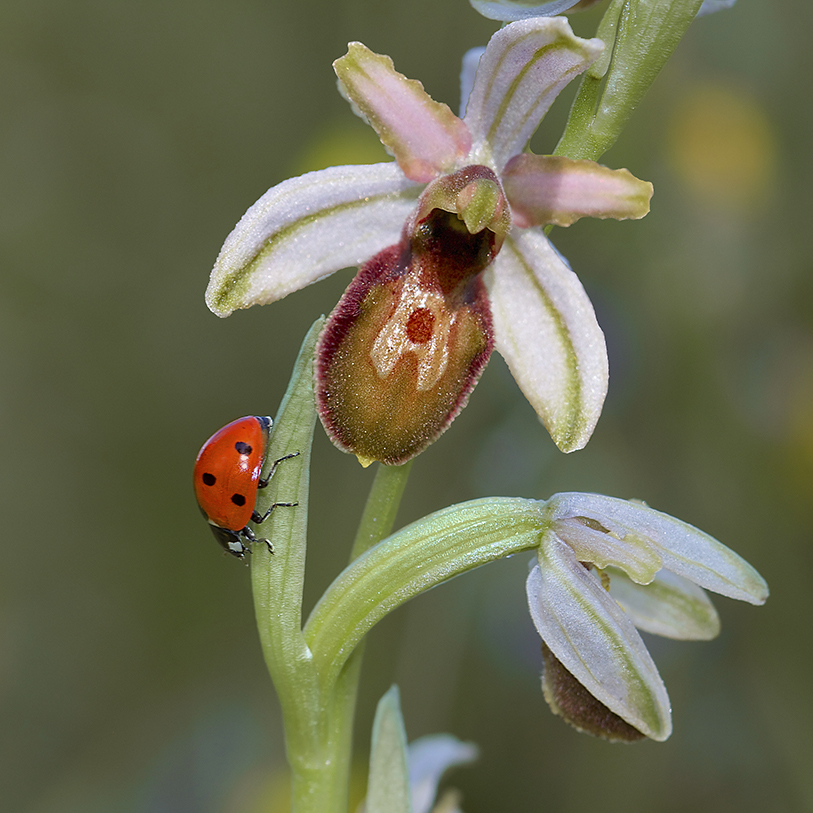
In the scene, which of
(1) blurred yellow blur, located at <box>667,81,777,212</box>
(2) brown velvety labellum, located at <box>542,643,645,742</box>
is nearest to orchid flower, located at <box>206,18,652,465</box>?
(2) brown velvety labellum, located at <box>542,643,645,742</box>

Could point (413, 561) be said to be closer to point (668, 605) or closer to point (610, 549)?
point (610, 549)

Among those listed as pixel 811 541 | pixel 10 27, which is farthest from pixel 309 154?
pixel 811 541

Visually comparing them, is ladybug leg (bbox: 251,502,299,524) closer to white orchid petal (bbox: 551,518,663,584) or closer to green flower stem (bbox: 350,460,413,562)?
green flower stem (bbox: 350,460,413,562)

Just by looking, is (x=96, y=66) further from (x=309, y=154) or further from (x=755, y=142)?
(x=755, y=142)

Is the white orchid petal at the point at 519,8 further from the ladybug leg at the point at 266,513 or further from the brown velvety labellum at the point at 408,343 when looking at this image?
the ladybug leg at the point at 266,513

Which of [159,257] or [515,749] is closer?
[515,749]

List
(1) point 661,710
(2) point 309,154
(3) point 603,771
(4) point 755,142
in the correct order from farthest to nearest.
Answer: (2) point 309,154
(4) point 755,142
(3) point 603,771
(1) point 661,710

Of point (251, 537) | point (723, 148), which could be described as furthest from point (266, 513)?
point (723, 148)
